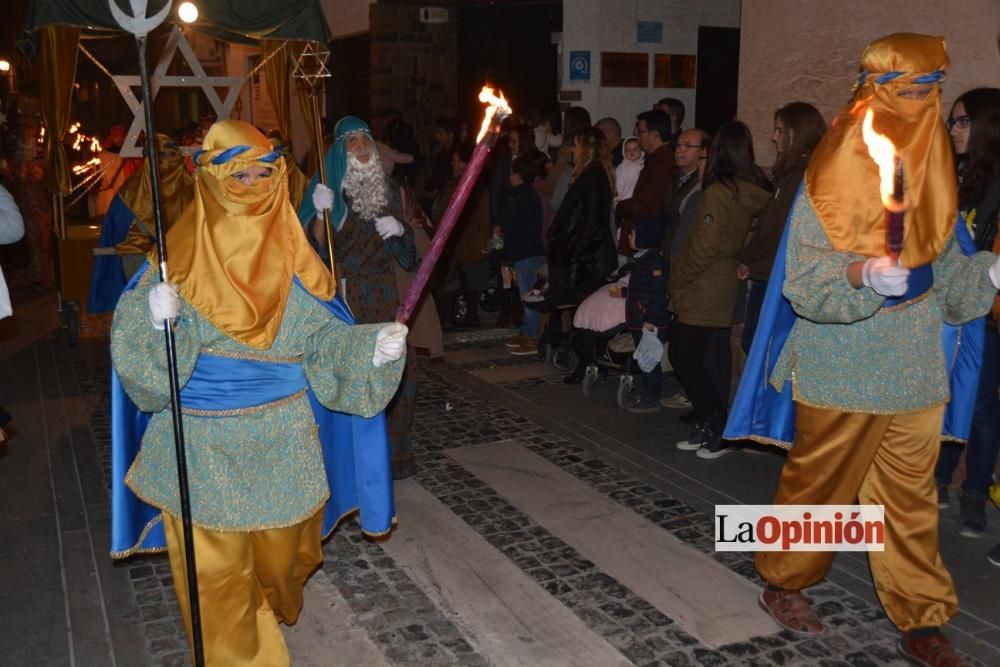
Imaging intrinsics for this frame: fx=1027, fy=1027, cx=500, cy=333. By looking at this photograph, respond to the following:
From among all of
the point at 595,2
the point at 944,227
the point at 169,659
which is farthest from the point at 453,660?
the point at 595,2

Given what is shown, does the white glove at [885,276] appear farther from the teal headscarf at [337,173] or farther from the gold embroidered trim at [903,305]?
the teal headscarf at [337,173]

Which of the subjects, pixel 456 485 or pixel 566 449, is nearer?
pixel 456 485

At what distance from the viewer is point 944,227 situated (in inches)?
151

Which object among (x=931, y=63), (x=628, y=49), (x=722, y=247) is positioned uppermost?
(x=628, y=49)

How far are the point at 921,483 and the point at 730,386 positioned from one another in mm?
3154

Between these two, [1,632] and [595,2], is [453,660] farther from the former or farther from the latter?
[595,2]

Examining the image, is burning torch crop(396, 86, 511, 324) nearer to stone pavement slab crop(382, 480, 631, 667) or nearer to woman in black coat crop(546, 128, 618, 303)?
stone pavement slab crop(382, 480, 631, 667)

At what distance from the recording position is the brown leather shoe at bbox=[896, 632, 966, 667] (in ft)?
12.8

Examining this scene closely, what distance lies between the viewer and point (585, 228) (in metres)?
8.18

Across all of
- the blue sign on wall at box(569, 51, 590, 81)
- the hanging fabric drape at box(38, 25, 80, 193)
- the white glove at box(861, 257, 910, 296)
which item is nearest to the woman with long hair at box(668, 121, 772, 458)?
the white glove at box(861, 257, 910, 296)

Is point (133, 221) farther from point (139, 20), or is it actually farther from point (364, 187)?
point (139, 20)

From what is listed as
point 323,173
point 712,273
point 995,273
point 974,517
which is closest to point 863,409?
point 995,273

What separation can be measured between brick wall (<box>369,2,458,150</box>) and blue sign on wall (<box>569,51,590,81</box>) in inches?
141

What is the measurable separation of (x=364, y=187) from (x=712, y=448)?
276 cm
